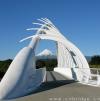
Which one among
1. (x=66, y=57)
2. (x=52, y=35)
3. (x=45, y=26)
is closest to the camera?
(x=52, y=35)

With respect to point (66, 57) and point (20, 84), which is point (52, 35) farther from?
point (20, 84)

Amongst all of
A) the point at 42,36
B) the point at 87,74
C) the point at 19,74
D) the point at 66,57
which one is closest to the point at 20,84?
the point at 19,74

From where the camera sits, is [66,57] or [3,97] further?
[66,57]

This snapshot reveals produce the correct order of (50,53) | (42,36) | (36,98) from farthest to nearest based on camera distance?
(50,53) → (42,36) → (36,98)

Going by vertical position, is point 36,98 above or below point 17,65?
below

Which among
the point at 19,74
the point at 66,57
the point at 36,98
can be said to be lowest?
the point at 36,98

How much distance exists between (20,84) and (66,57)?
102ft

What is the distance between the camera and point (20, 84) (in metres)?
16.1

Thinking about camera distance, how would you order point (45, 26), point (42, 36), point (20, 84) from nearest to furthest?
point (20, 84)
point (42, 36)
point (45, 26)

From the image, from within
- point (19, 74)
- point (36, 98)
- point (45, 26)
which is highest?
point (45, 26)

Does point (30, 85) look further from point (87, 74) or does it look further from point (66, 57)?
point (66, 57)

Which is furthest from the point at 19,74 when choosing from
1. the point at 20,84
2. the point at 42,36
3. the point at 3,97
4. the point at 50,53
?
the point at 50,53

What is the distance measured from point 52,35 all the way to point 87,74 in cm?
1221

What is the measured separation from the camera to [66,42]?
35344 mm
